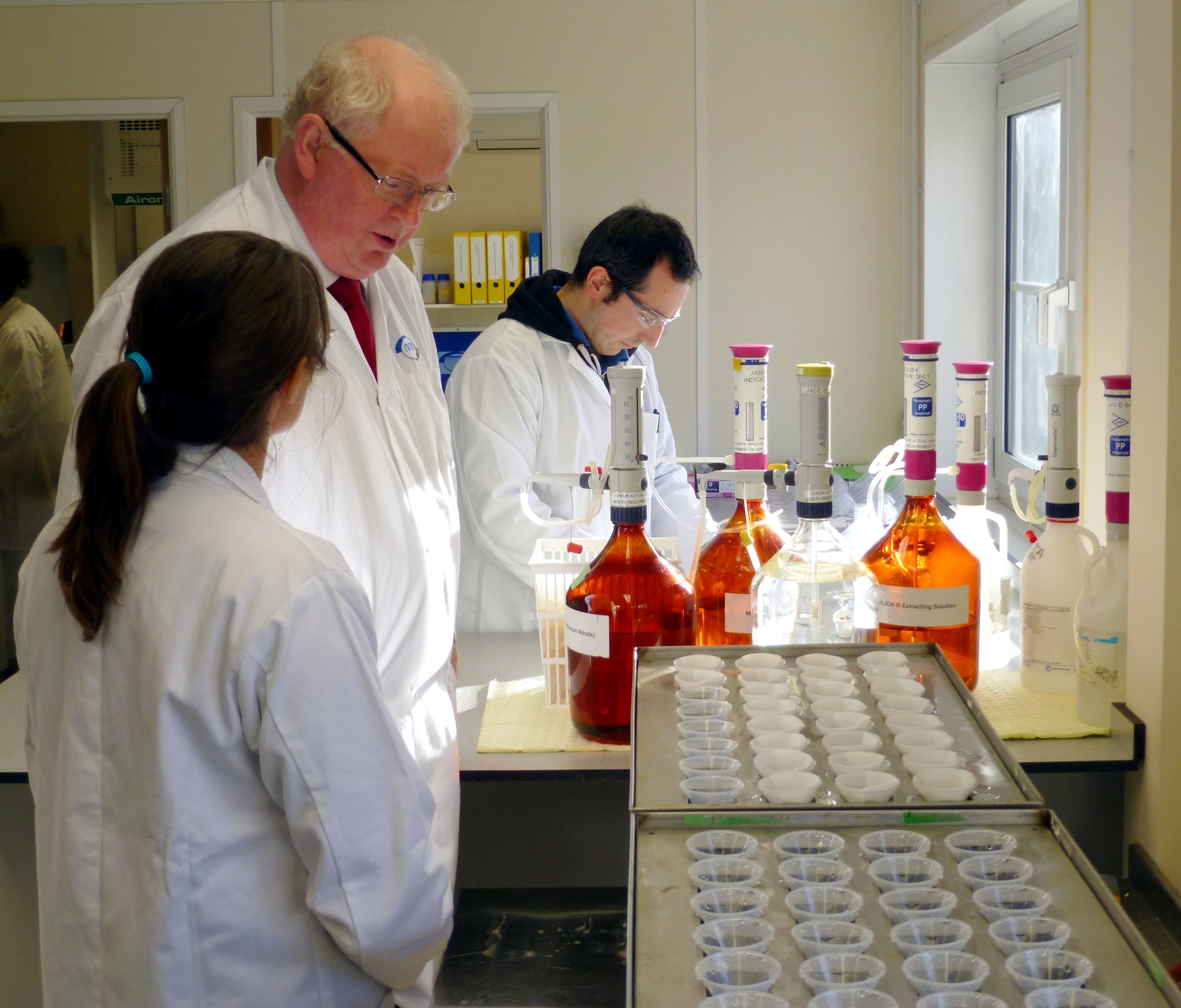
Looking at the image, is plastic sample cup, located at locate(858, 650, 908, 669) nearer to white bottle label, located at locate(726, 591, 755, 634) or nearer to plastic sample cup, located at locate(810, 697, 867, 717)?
plastic sample cup, located at locate(810, 697, 867, 717)

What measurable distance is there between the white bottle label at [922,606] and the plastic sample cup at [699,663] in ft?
0.99

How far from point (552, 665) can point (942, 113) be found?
2.88m

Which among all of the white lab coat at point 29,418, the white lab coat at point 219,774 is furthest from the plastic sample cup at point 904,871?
the white lab coat at point 29,418

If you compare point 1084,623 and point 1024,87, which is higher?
point 1024,87

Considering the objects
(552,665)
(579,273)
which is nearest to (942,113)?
(579,273)

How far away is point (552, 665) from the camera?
1534 millimetres

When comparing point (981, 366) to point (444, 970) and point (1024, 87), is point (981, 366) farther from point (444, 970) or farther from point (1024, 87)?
point (1024, 87)

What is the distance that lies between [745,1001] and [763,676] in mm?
499

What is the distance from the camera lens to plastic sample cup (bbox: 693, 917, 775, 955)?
0.68 m

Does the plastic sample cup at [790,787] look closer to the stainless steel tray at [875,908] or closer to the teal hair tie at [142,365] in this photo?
the stainless steel tray at [875,908]

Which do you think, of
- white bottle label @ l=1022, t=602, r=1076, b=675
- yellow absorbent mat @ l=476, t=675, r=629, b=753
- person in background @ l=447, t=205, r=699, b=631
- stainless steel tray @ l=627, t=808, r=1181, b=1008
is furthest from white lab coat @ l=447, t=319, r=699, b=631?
stainless steel tray @ l=627, t=808, r=1181, b=1008

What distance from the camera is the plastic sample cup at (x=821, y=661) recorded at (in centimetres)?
110

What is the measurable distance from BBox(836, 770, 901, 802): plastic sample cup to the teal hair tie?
2.18 feet

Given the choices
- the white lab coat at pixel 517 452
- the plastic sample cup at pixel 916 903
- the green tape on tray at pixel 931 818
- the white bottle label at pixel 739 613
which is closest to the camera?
the plastic sample cup at pixel 916 903
